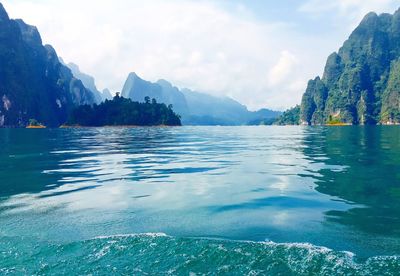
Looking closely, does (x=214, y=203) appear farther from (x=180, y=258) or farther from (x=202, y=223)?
(x=180, y=258)

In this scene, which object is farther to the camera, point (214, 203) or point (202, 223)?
point (214, 203)

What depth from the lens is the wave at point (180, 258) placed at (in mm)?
8148

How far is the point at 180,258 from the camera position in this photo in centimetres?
884

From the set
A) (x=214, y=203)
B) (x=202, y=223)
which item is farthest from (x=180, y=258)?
(x=214, y=203)

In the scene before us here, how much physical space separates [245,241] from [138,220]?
4105 mm

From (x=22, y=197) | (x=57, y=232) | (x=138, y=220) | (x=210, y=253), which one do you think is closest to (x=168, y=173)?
(x=22, y=197)

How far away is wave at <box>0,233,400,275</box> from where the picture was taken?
815cm

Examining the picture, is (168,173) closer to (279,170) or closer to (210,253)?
(279,170)

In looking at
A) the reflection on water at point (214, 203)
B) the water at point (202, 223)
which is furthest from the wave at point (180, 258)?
the reflection on water at point (214, 203)

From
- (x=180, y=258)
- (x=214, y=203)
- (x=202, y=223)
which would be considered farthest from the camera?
(x=214, y=203)

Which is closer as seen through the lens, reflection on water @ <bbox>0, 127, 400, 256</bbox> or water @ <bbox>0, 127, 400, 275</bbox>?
water @ <bbox>0, 127, 400, 275</bbox>

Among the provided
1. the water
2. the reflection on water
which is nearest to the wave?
the water

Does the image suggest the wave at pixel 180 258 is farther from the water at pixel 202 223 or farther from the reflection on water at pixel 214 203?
the reflection on water at pixel 214 203

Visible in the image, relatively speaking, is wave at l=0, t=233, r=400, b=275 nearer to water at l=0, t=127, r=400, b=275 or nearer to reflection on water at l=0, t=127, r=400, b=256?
water at l=0, t=127, r=400, b=275
